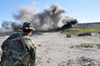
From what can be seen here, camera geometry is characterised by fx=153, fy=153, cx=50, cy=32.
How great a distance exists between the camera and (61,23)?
57.8 meters

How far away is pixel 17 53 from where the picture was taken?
143 inches

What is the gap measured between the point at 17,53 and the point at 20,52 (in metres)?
0.08

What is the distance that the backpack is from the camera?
3623 mm

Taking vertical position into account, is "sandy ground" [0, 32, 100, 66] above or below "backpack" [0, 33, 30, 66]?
below

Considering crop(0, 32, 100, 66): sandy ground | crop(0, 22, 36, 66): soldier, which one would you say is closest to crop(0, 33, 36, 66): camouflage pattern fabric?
crop(0, 22, 36, 66): soldier

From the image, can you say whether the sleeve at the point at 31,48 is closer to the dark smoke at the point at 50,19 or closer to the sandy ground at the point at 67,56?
the sandy ground at the point at 67,56

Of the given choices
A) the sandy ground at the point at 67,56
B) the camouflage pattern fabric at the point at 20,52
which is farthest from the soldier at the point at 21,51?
the sandy ground at the point at 67,56

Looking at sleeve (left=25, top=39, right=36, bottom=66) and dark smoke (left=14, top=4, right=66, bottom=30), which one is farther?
dark smoke (left=14, top=4, right=66, bottom=30)

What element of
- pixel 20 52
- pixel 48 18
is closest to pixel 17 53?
pixel 20 52

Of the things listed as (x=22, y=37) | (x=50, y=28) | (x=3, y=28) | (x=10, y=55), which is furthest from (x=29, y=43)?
(x=3, y=28)

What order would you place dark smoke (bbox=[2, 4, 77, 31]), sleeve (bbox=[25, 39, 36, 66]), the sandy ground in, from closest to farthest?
sleeve (bbox=[25, 39, 36, 66]) → the sandy ground → dark smoke (bbox=[2, 4, 77, 31])

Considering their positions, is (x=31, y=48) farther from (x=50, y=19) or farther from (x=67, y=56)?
(x=50, y=19)

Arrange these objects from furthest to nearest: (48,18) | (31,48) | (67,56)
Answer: (48,18)
(67,56)
(31,48)

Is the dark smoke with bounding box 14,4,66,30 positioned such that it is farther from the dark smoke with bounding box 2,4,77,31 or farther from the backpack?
the backpack
